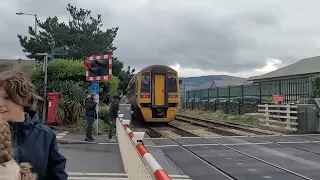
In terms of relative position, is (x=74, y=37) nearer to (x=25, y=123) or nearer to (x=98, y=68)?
(x=98, y=68)

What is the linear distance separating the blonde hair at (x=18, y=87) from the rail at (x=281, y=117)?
676 inches

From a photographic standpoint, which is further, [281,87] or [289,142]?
[281,87]

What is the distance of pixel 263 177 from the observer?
8.08 metres

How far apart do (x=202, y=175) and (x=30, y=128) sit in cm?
632

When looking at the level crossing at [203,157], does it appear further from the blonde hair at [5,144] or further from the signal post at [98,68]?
the blonde hair at [5,144]

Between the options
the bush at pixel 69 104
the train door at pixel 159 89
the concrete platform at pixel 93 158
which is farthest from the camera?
the train door at pixel 159 89

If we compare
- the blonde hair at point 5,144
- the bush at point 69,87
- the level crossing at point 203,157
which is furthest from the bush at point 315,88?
the blonde hair at point 5,144

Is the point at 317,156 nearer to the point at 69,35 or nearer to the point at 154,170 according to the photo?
the point at 154,170

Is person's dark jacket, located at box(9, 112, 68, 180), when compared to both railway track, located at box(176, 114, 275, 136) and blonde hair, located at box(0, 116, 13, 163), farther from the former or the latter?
railway track, located at box(176, 114, 275, 136)

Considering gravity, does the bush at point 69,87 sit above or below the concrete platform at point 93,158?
above

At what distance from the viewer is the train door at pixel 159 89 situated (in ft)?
74.2

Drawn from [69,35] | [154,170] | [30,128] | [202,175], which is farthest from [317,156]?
[69,35]

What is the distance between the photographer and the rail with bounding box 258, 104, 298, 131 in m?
18.9

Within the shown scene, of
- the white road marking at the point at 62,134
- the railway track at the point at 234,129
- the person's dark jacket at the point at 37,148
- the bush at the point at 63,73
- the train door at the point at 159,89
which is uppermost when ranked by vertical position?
the bush at the point at 63,73
